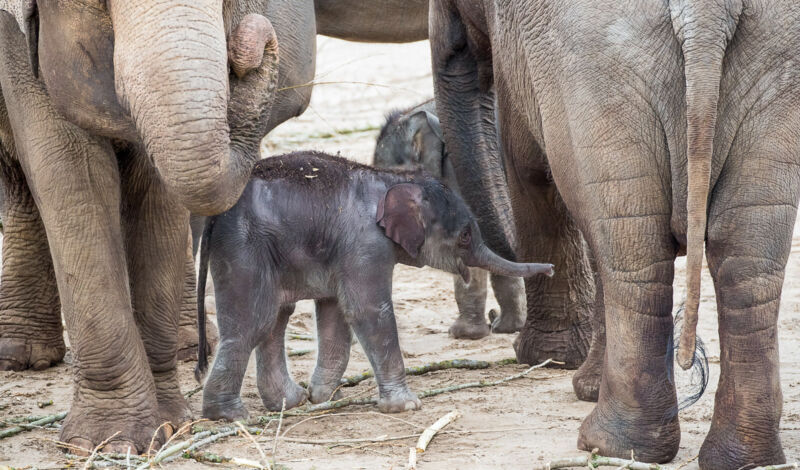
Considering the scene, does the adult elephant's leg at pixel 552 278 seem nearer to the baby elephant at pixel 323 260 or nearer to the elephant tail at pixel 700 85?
the baby elephant at pixel 323 260

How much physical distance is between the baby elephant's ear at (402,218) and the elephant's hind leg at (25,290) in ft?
6.45

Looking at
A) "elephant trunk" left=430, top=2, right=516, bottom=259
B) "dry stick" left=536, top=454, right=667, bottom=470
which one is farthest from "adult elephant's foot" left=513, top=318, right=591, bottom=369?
"dry stick" left=536, top=454, right=667, bottom=470

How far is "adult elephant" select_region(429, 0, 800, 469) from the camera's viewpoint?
10.5 ft

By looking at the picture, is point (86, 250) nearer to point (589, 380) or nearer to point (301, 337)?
point (589, 380)

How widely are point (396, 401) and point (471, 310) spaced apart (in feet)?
5.87

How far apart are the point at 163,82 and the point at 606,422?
1.57 metres

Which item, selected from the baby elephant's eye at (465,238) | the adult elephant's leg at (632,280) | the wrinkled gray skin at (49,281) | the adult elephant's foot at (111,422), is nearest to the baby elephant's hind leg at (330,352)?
the baby elephant's eye at (465,238)

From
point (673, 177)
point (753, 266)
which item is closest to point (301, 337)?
A: point (673, 177)

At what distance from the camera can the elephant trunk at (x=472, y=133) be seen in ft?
17.5

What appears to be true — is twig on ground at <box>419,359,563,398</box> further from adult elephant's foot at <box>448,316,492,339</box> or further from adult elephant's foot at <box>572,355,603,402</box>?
adult elephant's foot at <box>448,316,492,339</box>

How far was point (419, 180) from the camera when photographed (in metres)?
4.70

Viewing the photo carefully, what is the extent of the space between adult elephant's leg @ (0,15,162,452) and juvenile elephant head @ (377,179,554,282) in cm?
100

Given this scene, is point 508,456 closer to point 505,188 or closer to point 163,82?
point 163,82

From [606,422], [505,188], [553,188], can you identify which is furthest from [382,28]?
[606,422]
